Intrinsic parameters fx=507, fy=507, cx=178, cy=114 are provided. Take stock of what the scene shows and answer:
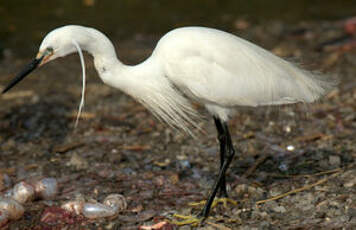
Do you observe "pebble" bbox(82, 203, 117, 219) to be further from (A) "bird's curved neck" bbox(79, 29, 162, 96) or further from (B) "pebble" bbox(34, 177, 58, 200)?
(A) "bird's curved neck" bbox(79, 29, 162, 96)

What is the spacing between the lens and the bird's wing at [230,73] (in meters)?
3.63

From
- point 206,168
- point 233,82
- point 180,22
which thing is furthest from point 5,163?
point 180,22

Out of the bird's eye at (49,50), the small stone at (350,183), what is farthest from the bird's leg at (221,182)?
the bird's eye at (49,50)

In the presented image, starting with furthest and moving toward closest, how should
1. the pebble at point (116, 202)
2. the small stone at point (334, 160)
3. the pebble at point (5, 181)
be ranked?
the small stone at point (334, 160)
the pebble at point (5, 181)
the pebble at point (116, 202)

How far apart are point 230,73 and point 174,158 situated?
4.32ft

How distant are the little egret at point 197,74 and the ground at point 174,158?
36 cm

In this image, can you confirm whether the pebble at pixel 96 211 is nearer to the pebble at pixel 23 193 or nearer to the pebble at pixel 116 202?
the pebble at pixel 116 202

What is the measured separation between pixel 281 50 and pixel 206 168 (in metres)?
3.76

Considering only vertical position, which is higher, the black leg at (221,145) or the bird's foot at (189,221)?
the black leg at (221,145)

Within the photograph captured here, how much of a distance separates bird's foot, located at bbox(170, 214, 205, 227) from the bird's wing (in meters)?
0.85

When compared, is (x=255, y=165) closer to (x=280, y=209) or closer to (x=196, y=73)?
(x=280, y=209)

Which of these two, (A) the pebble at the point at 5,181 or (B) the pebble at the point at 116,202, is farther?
(A) the pebble at the point at 5,181

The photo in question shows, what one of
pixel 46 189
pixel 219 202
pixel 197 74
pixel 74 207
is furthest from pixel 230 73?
pixel 46 189

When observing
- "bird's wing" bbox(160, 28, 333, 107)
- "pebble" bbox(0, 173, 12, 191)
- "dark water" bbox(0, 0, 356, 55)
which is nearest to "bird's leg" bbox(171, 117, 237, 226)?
"bird's wing" bbox(160, 28, 333, 107)
